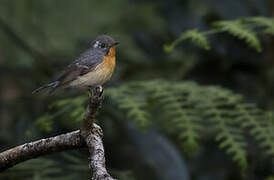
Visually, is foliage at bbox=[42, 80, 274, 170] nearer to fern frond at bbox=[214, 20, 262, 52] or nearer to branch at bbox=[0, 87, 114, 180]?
fern frond at bbox=[214, 20, 262, 52]

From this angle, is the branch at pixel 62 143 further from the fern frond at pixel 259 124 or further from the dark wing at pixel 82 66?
the fern frond at pixel 259 124

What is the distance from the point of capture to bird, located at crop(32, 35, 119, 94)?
11.2 ft

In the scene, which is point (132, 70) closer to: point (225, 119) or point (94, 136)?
point (225, 119)

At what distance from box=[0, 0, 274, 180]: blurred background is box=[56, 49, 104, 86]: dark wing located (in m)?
0.39

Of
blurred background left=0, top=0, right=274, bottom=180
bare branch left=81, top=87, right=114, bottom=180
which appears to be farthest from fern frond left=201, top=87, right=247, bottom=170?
bare branch left=81, top=87, right=114, bottom=180

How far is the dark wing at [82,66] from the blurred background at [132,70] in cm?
39

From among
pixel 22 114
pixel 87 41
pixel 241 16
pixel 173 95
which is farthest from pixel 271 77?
pixel 22 114

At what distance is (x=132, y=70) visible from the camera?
16.0 feet

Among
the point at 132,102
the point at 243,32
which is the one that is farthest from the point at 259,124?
the point at 132,102

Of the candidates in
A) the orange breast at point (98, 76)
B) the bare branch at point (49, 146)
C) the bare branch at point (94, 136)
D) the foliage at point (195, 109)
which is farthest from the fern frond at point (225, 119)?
the bare branch at point (49, 146)

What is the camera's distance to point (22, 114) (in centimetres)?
420

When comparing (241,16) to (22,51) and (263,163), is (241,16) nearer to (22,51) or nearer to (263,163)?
(263,163)

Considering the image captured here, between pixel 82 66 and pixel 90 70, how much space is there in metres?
0.09

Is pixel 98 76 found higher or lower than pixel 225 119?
higher
